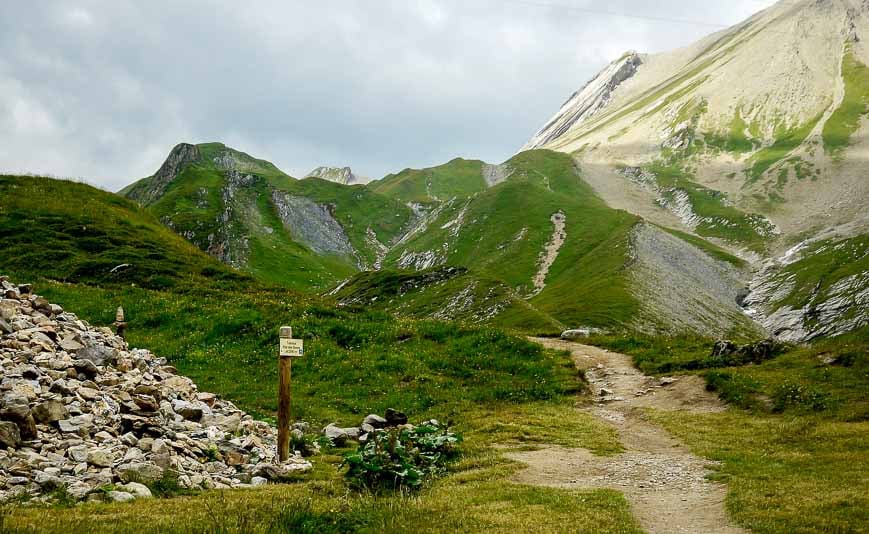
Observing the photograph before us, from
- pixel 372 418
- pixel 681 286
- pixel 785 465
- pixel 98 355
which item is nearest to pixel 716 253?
pixel 681 286

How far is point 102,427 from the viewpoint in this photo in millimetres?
15797

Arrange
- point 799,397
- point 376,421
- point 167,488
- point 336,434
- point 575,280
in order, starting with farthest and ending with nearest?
point 575,280, point 799,397, point 376,421, point 336,434, point 167,488

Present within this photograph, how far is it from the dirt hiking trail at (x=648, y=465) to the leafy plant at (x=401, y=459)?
247 cm

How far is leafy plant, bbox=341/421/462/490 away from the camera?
588 inches

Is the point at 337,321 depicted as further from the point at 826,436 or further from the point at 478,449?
the point at 826,436

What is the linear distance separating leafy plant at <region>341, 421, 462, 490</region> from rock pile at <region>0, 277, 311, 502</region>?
2.29m

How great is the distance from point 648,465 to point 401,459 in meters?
7.67

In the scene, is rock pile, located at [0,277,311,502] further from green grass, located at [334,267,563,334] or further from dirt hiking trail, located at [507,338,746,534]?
green grass, located at [334,267,563,334]

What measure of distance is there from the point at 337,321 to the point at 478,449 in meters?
20.6

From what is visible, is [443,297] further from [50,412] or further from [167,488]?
[167,488]

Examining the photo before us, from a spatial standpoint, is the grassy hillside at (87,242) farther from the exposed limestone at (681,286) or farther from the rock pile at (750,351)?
the exposed limestone at (681,286)

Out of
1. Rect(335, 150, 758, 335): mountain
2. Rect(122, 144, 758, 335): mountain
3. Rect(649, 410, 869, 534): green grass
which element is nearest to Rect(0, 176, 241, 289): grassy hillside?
Rect(122, 144, 758, 335): mountain

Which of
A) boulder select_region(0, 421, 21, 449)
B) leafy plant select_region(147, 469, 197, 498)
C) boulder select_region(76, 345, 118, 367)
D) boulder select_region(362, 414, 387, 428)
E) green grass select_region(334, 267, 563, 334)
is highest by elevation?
green grass select_region(334, 267, 563, 334)

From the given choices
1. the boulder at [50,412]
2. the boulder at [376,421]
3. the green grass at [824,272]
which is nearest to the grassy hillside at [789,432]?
the boulder at [376,421]
